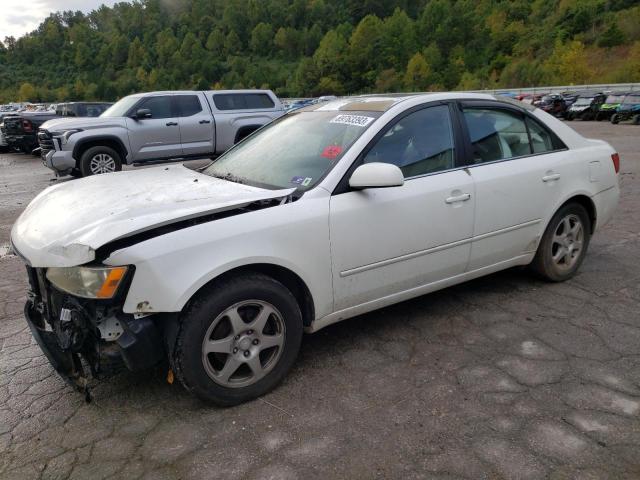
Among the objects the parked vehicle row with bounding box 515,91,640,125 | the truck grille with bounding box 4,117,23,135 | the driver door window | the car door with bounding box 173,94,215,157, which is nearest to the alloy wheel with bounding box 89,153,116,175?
the car door with bounding box 173,94,215,157

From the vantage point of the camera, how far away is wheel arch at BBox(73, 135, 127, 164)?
10.5 metres

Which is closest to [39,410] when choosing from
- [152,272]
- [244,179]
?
[152,272]

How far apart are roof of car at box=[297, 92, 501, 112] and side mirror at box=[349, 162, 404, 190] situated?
62 centimetres

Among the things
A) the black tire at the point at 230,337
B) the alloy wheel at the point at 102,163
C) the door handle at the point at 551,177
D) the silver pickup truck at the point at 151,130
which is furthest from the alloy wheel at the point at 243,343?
the alloy wheel at the point at 102,163

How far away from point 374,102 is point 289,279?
4.71ft

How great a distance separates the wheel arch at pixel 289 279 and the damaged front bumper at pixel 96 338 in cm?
42

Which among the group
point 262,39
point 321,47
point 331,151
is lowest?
point 331,151

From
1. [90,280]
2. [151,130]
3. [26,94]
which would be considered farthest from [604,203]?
[26,94]

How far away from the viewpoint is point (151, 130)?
11172mm

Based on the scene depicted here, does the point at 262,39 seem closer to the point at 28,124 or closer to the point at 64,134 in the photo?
the point at 28,124

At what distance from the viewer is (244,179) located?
3387 millimetres

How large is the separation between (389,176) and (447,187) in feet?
2.24

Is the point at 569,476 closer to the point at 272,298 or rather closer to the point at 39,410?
the point at 272,298

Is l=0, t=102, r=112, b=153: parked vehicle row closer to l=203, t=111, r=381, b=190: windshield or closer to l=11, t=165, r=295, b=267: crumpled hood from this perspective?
l=203, t=111, r=381, b=190: windshield
